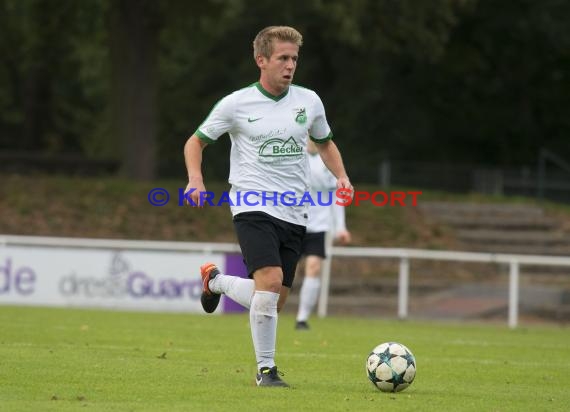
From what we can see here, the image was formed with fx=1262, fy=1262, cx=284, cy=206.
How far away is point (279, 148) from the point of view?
8672 mm

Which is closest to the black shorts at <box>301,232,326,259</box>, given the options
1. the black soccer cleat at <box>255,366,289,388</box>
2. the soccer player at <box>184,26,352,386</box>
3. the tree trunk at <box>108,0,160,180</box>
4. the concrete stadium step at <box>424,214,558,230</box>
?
the soccer player at <box>184,26,352,386</box>

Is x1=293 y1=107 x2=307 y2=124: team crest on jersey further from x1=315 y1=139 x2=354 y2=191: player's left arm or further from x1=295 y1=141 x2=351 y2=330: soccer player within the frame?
x1=295 y1=141 x2=351 y2=330: soccer player

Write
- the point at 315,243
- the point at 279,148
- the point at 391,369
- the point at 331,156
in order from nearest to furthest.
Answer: the point at 391,369, the point at 279,148, the point at 331,156, the point at 315,243

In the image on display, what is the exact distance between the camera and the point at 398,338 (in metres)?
15.0

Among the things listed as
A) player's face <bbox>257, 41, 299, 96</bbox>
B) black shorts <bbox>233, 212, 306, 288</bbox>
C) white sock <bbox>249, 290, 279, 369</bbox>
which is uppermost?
player's face <bbox>257, 41, 299, 96</bbox>

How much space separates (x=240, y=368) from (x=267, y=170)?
6.86 feet

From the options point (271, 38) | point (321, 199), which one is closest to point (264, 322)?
point (271, 38)

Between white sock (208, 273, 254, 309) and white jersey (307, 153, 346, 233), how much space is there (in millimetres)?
5879

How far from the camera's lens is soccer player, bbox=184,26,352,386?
333 inches

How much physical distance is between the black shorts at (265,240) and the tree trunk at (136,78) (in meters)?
21.9

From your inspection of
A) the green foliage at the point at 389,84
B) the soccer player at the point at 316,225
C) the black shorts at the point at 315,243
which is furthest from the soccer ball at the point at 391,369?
the green foliage at the point at 389,84

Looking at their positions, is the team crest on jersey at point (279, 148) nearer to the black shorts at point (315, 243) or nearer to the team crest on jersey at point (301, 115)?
the team crest on jersey at point (301, 115)

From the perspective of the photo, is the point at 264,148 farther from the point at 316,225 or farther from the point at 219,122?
the point at 316,225

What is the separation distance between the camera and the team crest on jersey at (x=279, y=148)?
864 centimetres
